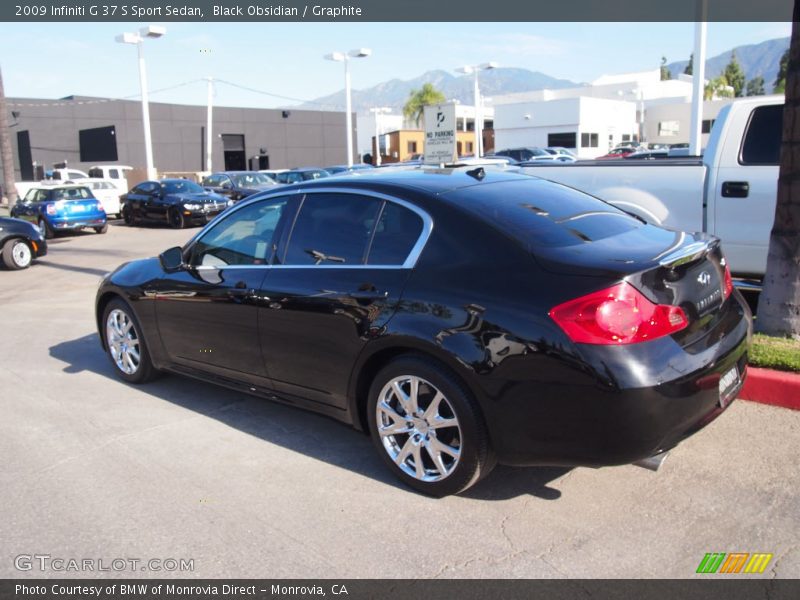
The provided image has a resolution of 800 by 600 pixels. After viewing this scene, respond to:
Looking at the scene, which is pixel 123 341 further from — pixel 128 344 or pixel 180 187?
pixel 180 187

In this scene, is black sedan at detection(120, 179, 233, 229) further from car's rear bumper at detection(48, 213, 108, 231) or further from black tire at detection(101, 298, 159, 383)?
black tire at detection(101, 298, 159, 383)

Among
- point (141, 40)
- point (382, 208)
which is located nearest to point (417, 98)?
point (141, 40)

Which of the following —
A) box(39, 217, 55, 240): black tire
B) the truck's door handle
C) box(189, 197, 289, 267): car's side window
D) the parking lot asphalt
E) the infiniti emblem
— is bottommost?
the parking lot asphalt

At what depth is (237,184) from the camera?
26203mm

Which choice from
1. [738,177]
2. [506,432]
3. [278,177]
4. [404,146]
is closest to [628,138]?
[404,146]

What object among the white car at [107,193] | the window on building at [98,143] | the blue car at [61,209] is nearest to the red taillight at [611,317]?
the blue car at [61,209]

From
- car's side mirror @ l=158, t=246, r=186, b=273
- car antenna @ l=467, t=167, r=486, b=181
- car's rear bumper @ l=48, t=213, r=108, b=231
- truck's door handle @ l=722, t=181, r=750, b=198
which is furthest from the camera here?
car's rear bumper @ l=48, t=213, r=108, b=231

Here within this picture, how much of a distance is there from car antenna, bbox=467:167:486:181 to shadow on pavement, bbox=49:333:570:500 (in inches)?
71.2

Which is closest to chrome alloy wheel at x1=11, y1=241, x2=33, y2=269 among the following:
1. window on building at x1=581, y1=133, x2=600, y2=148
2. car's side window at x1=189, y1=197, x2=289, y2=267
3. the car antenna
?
car's side window at x1=189, y1=197, x2=289, y2=267

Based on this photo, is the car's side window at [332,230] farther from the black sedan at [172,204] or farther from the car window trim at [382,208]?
the black sedan at [172,204]

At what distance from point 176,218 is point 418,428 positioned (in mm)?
19969

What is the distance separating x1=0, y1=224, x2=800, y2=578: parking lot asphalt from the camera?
10.8 ft
